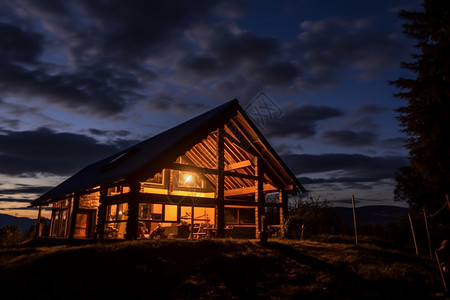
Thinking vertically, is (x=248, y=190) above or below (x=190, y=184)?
below

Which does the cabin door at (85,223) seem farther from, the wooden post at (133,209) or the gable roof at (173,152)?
the wooden post at (133,209)

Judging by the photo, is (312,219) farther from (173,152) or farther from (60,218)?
(60,218)

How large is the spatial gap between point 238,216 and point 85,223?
31.8 ft

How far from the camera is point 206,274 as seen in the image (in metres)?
8.97

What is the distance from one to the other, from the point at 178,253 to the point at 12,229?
56.3ft

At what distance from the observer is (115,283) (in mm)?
7832

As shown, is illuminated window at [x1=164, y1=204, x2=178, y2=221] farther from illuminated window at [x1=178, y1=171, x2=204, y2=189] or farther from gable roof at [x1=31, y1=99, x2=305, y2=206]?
gable roof at [x1=31, y1=99, x2=305, y2=206]

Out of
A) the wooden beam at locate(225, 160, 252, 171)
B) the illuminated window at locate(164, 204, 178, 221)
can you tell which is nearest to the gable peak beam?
the wooden beam at locate(225, 160, 252, 171)

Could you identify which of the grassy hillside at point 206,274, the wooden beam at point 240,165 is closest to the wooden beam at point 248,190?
the wooden beam at point 240,165

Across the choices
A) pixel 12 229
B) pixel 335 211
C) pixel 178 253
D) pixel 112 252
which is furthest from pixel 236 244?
pixel 12 229

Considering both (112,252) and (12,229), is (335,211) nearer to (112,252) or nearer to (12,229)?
(112,252)

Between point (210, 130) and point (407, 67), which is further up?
point (407, 67)

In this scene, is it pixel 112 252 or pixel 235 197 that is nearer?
pixel 112 252

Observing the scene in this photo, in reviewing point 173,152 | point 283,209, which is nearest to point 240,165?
point 283,209
